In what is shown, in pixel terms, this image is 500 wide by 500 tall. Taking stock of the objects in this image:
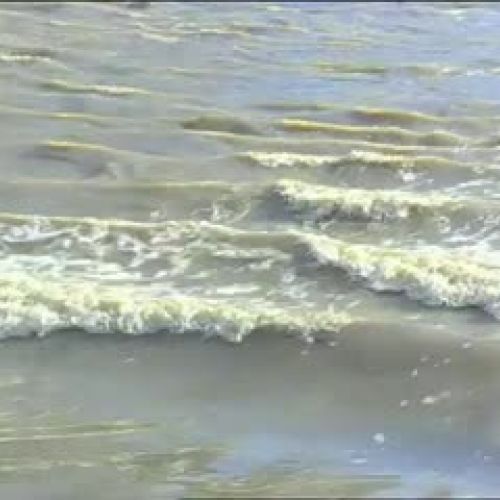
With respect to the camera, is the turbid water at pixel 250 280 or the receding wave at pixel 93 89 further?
the receding wave at pixel 93 89

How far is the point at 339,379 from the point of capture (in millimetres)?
5723

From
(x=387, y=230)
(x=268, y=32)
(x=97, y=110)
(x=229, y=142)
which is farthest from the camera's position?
(x=268, y=32)

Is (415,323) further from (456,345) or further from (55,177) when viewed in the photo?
(55,177)

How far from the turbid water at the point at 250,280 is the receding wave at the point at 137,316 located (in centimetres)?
1

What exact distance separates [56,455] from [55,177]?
412cm

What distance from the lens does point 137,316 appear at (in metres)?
6.35

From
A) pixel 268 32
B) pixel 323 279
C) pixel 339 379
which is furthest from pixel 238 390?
pixel 268 32

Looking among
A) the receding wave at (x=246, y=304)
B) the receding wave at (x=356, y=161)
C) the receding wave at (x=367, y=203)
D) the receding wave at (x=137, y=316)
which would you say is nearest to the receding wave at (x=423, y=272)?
the receding wave at (x=246, y=304)

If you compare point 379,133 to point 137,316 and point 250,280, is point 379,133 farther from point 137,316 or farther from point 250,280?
point 137,316

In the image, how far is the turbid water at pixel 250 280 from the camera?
5.06 meters

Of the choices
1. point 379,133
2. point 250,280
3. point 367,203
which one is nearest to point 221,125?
point 379,133

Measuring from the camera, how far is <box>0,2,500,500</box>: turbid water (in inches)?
199

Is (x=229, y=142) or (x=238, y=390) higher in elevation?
(x=229, y=142)

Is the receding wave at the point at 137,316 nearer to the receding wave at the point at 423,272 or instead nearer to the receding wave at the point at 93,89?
the receding wave at the point at 423,272
